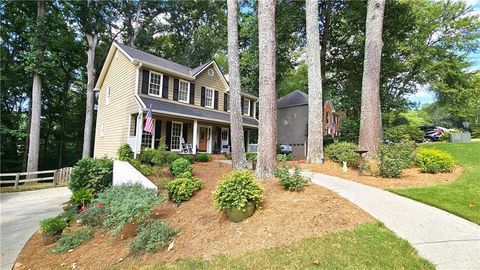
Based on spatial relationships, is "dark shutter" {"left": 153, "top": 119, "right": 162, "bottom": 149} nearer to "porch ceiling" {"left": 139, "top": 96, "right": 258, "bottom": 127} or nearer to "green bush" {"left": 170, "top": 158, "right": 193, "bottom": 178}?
"porch ceiling" {"left": 139, "top": 96, "right": 258, "bottom": 127}

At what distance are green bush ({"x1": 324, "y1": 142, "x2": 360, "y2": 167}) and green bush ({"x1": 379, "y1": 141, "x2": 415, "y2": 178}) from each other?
109 centimetres

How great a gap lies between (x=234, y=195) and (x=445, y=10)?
1071 inches

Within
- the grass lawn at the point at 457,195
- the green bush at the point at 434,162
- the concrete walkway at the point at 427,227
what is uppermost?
the green bush at the point at 434,162

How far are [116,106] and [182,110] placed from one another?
4588 mm

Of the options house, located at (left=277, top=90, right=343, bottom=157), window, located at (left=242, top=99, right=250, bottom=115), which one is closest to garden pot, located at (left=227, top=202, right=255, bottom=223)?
window, located at (left=242, top=99, right=250, bottom=115)

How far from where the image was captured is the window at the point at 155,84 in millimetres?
15203

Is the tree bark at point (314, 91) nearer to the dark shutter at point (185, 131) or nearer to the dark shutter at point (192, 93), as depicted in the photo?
the dark shutter at point (185, 131)

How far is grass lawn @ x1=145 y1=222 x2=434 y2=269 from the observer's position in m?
3.25

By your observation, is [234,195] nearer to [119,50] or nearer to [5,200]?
[5,200]

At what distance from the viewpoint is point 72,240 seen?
6.05 meters

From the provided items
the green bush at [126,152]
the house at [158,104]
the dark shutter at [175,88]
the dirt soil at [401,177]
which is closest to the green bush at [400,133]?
the dirt soil at [401,177]

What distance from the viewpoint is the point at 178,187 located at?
6.80 metres

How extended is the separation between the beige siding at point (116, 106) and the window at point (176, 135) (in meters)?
2.71

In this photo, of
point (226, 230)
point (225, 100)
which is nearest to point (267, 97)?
point (226, 230)
